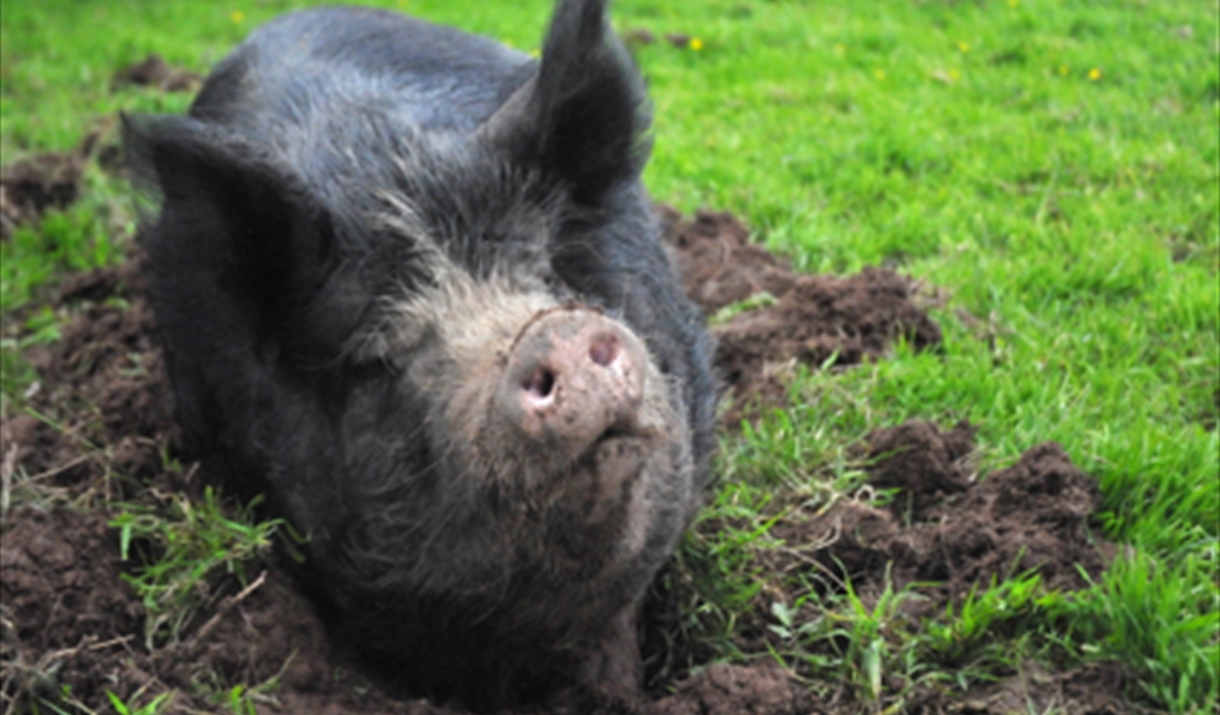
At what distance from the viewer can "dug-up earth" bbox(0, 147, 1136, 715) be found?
3.13 metres

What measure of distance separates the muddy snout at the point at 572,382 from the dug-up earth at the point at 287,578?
90 cm

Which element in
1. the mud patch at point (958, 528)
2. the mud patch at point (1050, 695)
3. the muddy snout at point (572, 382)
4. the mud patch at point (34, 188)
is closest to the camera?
the muddy snout at point (572, 382)

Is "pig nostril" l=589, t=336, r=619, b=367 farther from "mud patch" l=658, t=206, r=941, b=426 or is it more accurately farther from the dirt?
"mud patch" l=658, t=206, r=941, b=426

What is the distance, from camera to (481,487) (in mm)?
2822

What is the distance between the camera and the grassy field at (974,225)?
3.27 m

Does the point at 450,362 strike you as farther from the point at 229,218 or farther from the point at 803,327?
the point at 803,327

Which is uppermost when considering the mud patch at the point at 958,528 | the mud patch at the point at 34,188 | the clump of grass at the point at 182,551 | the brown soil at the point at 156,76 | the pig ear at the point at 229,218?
the pig ear at the point at 229,218

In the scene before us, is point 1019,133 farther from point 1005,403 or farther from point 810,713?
point 810,713

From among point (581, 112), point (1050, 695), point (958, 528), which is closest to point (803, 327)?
point (958, 528)

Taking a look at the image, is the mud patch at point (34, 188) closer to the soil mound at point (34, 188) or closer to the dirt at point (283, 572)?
the soil mound at point (34, 188)

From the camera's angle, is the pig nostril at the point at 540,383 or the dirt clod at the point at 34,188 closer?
the pig nostril at the point at 540,383

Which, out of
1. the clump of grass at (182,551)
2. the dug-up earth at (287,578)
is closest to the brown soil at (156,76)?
the dug-up earth at (287,578)

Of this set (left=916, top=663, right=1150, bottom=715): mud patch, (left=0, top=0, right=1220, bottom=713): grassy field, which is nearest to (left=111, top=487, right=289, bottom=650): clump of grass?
(left=0, top=0, right=1220, bottom=713): grassy field

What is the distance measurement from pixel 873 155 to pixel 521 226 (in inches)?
145
